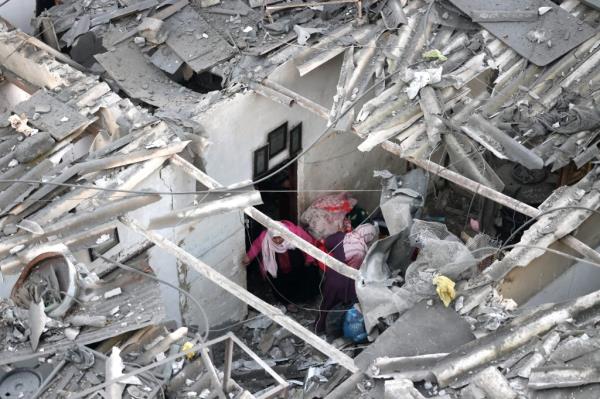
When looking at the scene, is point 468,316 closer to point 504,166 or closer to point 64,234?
point 64,234

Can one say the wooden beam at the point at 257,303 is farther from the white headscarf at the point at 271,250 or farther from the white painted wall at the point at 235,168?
the white headscarf at the point at 271,250

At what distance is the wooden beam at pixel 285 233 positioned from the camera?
12.2m

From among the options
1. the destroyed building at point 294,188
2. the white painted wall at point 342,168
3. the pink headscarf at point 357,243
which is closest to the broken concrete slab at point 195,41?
the destroyed building at point 294,188

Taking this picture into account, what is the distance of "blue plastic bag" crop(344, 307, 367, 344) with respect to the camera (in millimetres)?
15203

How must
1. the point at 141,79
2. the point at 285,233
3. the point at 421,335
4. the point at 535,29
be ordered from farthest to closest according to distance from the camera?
the point at 141,79, the point at 535,29, the point at 285,233, the point at 421,335

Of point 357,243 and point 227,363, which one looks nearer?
point 227,363

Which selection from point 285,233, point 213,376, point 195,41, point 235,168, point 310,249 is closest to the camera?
point 213,376

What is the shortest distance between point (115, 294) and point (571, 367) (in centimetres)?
593

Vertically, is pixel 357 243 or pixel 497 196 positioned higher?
pixel 497 196

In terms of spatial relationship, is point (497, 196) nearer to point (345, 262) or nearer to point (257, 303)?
point (257, 303)

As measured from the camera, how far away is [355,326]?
1525cm

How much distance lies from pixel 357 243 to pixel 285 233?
3521mm

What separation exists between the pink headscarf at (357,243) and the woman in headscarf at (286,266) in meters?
0.86

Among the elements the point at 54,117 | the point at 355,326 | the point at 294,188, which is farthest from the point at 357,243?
the point at 54,117
